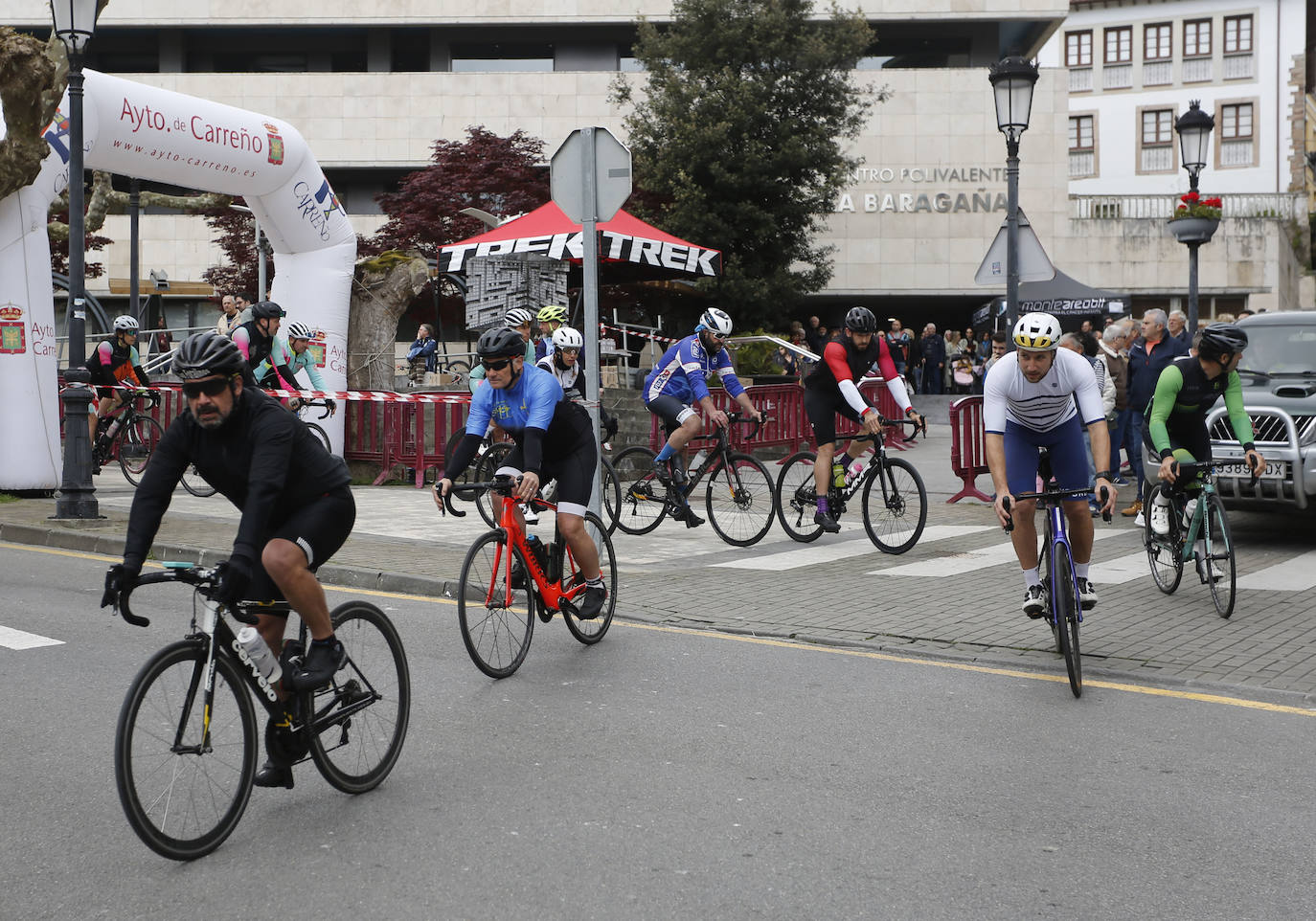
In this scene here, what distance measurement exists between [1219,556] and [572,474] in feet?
13.2

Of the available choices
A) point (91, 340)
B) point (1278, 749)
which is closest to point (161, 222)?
point (91, 340)

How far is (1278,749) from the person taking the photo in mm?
5453

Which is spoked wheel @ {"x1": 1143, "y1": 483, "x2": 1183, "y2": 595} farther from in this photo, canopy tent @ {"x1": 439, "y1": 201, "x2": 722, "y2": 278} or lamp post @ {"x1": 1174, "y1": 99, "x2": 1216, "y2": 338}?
canopy tent @ {"x1": 439, "y1": 201, "x2": 722, "y2": 278}

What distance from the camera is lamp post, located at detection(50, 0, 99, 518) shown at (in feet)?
40.4

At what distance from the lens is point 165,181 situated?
15703mm

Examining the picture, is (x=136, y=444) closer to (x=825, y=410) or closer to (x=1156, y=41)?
(x=825, y=410)

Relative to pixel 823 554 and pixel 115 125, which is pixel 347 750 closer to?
pixel 823 554

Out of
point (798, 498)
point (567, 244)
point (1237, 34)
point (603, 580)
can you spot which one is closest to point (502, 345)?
point (603, 580)

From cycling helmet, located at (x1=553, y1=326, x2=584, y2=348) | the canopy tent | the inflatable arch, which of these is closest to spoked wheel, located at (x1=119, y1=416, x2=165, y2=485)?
the inflatable arch

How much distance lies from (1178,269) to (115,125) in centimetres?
3404

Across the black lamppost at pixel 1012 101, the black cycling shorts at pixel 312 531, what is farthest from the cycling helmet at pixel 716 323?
the black cycling shorts at pixel 312 531

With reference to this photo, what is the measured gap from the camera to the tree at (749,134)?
30203 mm

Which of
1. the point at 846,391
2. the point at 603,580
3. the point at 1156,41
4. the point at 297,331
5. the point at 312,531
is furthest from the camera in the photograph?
the point at 1156,41

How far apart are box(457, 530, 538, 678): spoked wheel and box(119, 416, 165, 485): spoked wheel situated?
10310 mm
